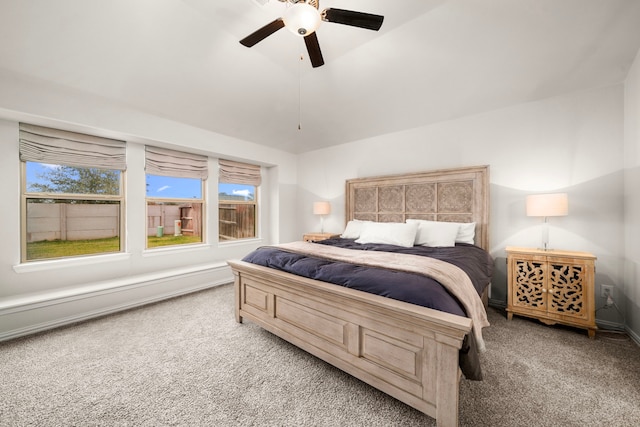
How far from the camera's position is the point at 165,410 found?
4.75 feet

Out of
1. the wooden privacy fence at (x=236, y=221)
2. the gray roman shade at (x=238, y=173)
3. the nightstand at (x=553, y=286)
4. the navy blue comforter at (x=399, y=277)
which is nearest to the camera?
the navy blue comforter at (x=399, y=277)

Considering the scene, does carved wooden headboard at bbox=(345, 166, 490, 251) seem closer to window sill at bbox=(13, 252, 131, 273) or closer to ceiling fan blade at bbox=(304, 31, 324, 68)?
ceiling fan blade at bbox=(304, 31, 324, 68)

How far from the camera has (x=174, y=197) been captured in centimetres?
385

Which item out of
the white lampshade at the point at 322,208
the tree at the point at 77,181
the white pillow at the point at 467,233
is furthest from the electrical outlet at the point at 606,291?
the tree at the point at 77,181

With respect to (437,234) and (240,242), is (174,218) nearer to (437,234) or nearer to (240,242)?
(240,242)

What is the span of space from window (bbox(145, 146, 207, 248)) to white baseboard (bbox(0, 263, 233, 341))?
650 millimetres

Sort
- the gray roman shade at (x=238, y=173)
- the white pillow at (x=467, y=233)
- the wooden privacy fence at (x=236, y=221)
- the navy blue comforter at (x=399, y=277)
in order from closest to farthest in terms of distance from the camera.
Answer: the navy blue comforter at (x=399, y=277) < the white pillow at (x=467, y=233) < the gray roman shade at (x=238, y=173) < the wooden privacy fence at (x=236, y=221)

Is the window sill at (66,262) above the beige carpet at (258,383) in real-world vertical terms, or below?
above

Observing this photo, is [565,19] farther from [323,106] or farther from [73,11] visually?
[73,11]

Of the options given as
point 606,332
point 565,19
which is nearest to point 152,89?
point 565,19

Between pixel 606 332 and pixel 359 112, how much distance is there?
3650 mm

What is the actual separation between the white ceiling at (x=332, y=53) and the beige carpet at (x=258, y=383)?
2.57m

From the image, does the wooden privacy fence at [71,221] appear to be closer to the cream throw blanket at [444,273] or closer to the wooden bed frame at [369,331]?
the wooden bed frame at [369,331]

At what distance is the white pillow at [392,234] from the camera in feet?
9.64
